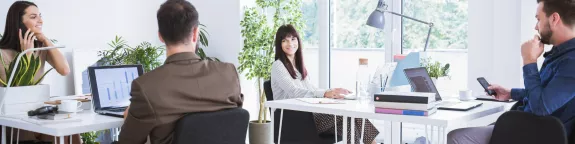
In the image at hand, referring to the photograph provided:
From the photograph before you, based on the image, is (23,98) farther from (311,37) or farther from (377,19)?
(311,37)

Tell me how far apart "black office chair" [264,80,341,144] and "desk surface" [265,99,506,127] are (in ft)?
1.02

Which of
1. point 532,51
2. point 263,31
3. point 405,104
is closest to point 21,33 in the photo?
point 263,31

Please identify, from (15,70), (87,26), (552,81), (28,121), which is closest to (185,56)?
(28,121)

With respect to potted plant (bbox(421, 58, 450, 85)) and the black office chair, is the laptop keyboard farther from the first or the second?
the black office chair

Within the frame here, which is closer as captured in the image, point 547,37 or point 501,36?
point 547,37

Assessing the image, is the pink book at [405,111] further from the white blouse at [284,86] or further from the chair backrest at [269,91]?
the chair backrest at [269,91]

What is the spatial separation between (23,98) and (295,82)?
67.0 inches

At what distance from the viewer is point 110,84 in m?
2.99

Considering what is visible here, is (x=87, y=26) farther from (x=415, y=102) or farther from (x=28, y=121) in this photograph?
(x=415, y=102)

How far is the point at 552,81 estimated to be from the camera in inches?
92.4

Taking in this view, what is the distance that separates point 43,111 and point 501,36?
120 inches

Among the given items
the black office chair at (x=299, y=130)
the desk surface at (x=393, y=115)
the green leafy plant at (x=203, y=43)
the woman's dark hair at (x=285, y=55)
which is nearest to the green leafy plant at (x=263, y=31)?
the green leafy plant at (x=203, y=43)

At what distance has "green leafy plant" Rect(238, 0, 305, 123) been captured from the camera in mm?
5383

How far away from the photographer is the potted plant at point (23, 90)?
279 cm
